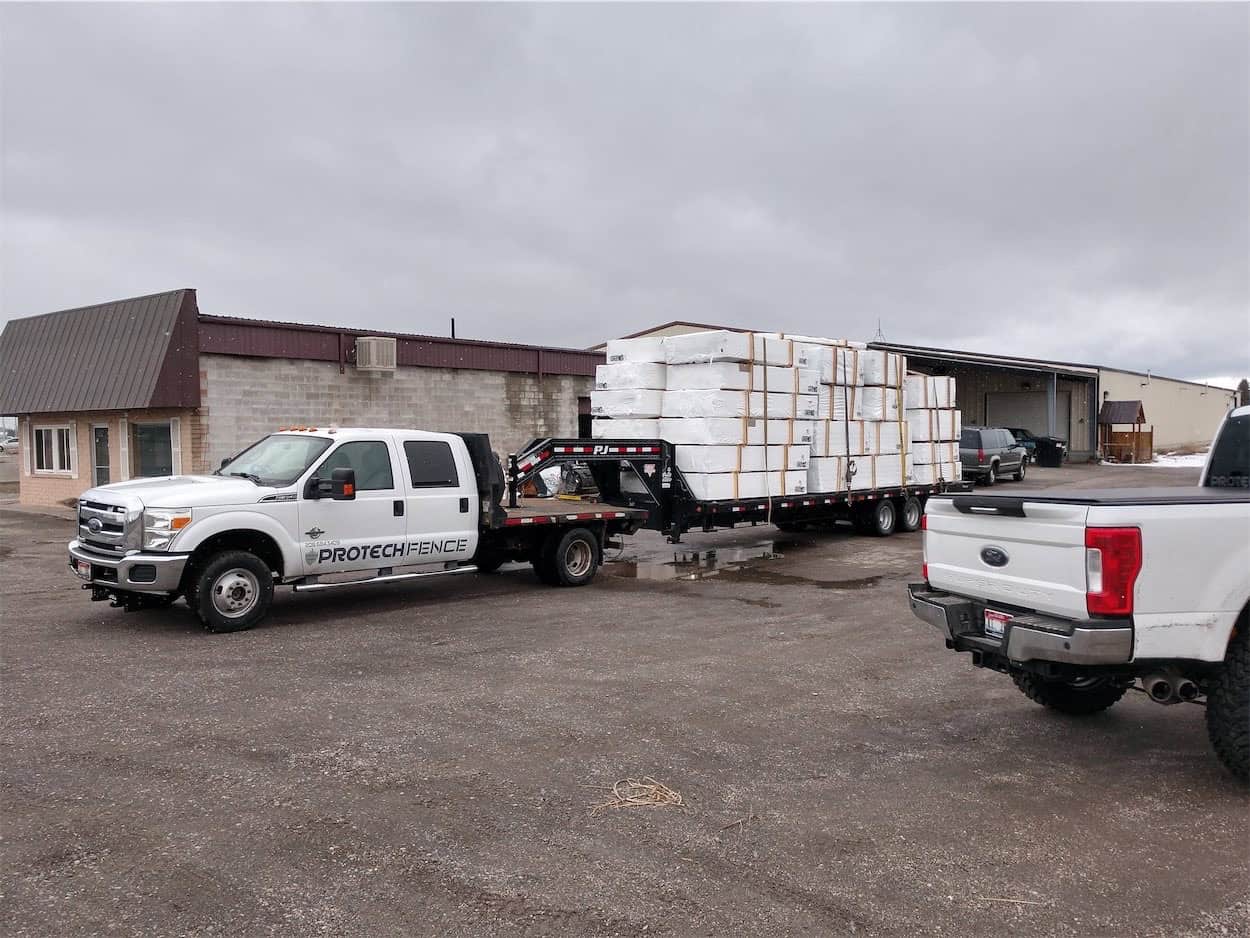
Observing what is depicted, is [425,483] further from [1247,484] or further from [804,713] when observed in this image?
[1247,484]

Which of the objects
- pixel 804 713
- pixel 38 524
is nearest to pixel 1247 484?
pixel 804 713

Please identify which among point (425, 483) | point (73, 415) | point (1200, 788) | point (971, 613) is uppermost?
point (73, 415)

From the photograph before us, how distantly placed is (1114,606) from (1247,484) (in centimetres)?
236

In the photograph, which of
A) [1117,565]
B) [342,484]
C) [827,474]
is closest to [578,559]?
[342,484]

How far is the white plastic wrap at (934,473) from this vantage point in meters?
18.1

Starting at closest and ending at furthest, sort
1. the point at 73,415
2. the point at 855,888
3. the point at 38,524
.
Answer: the point at 855,888 → the point at 38,524 → the point at 73,415

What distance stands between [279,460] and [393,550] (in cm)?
152

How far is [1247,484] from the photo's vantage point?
240 inches

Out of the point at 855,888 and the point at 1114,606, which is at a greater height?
the point at 1114,606

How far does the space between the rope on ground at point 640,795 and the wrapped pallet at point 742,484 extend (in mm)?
8755

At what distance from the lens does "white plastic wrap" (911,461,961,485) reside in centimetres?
1808

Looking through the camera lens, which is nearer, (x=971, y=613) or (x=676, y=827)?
(x=676, y=827)

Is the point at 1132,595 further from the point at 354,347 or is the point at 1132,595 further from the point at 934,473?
the point at 354,347

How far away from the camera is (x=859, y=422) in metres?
16.3
